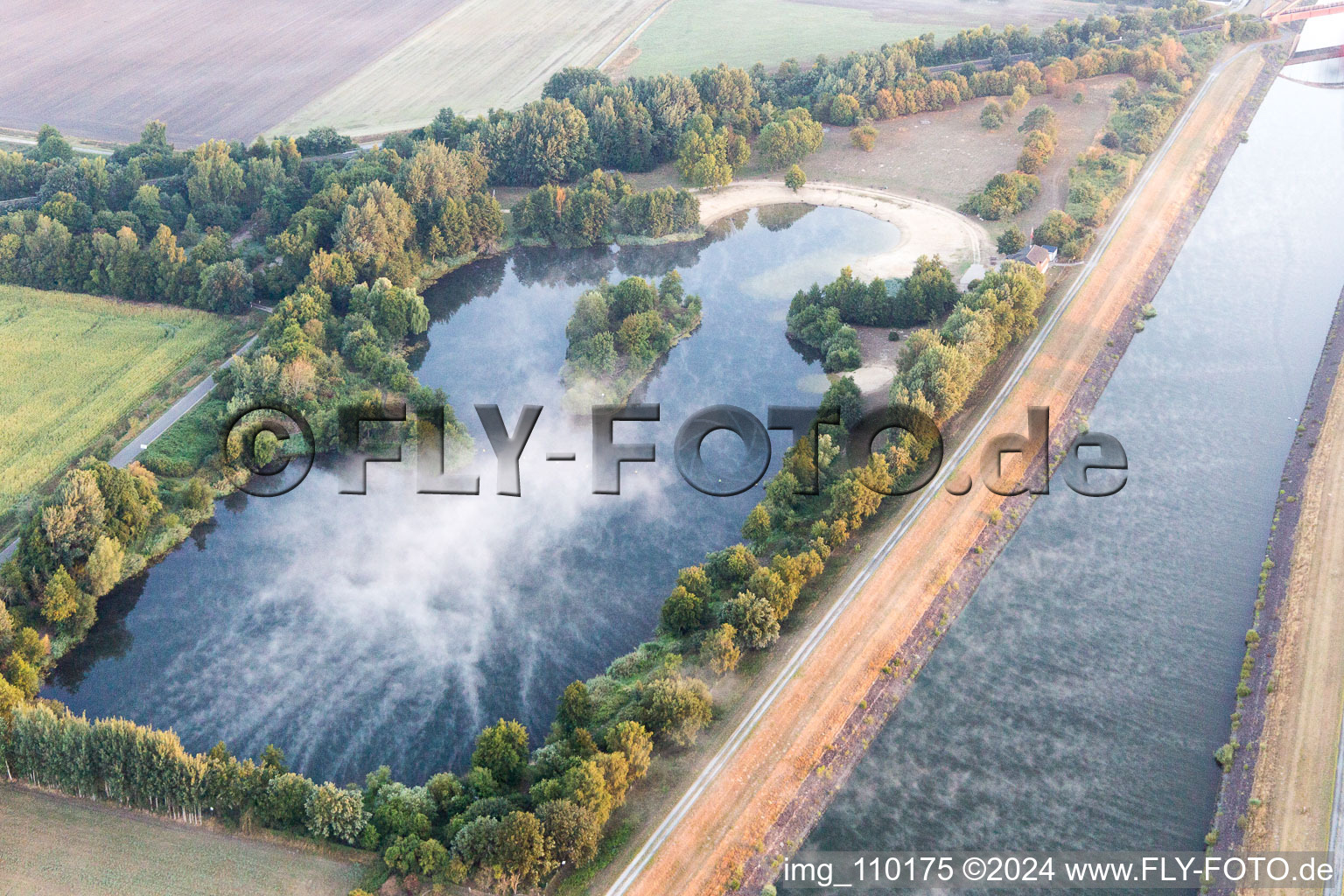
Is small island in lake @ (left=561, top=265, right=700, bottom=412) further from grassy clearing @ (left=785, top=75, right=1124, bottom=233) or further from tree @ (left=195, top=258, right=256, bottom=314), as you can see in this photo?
grassy clearing @ (left=785, top=75, right=1124, bottom=233)

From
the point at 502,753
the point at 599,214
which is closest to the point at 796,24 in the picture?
the point at 599,214

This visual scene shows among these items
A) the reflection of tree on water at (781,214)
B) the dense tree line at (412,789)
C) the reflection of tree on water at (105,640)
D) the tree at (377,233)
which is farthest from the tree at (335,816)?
the reflection of tree on water at (781,214)

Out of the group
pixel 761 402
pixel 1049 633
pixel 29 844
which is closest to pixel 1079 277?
pixel 761 402

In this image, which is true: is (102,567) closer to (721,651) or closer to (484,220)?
(721,651)

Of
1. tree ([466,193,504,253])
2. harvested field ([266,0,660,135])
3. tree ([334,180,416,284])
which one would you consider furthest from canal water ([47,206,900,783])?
harvested field ([266,0,660,135])

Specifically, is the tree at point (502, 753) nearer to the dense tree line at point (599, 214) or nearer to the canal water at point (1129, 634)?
the canal water at point (1129, 634)

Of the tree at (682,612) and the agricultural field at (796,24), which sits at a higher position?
the agricultural field at (796,24)
